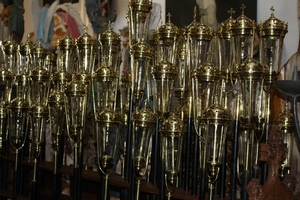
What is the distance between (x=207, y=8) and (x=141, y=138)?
212 cm

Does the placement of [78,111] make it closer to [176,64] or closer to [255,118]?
[176,64]

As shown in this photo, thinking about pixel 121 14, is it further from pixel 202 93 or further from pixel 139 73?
pixel 202 93

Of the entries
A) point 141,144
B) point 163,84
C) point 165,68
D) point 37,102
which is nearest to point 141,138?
point 141,144

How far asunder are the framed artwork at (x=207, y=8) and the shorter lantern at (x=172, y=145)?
181 centimetres

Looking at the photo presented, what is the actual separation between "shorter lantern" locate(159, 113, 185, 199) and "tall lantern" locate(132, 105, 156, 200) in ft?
0.70

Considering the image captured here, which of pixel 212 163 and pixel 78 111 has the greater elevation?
pixel 78 111

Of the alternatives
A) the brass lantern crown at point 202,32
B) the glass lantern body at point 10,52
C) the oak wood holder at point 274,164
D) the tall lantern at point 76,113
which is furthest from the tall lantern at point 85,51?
the oak wood holder at point 274,164

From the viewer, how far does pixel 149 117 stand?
442 cm

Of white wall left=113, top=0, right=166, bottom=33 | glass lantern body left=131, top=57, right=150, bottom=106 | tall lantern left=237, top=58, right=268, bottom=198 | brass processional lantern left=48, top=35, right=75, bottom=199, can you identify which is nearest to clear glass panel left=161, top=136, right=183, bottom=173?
tall lantern left=237, top=58, right=268, bottom=198

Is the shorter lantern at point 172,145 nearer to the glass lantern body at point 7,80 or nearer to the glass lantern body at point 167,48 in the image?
the glass lantern body at point 167,48

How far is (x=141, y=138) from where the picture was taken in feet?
14.7

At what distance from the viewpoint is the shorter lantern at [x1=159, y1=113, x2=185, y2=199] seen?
417 cm

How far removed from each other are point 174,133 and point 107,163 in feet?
2.54

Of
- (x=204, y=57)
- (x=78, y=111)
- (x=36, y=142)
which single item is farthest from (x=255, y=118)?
(x=36, y=142)
